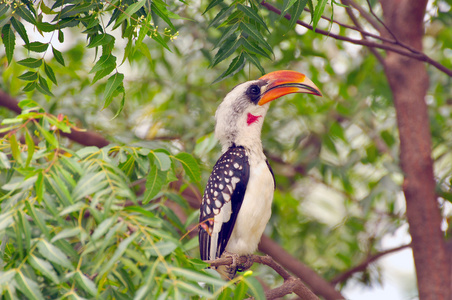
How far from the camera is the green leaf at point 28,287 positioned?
1.30m

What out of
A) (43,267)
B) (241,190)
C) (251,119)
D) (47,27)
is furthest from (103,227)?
(251,119)

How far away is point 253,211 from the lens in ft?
8.31

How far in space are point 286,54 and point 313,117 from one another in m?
0.78

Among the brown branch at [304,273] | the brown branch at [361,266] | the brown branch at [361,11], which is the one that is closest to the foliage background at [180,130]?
the brown branch at [361,266]

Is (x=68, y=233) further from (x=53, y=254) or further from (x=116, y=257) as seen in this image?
(x=116, y=257)

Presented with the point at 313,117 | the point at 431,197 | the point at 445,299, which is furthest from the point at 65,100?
the point at 445,299

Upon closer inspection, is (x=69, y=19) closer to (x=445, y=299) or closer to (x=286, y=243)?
(x=445, y=299)

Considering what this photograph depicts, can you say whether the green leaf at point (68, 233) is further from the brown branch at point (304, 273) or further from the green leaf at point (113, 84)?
the brown branch at point (304, 273)

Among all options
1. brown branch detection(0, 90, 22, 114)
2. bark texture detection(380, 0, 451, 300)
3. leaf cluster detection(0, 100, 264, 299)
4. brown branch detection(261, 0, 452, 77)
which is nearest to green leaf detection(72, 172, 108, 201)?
leaf cluster detection(0, 100, 264, 299)

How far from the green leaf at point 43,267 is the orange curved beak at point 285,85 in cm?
172

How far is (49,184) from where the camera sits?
1413 millimetres

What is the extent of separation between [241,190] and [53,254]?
1.34 meters

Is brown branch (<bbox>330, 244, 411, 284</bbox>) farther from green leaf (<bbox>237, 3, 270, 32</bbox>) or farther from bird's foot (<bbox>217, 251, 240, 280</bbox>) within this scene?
green leaf (<bbox>237, 3, 270, 32</bbox>)

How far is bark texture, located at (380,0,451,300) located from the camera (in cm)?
335
